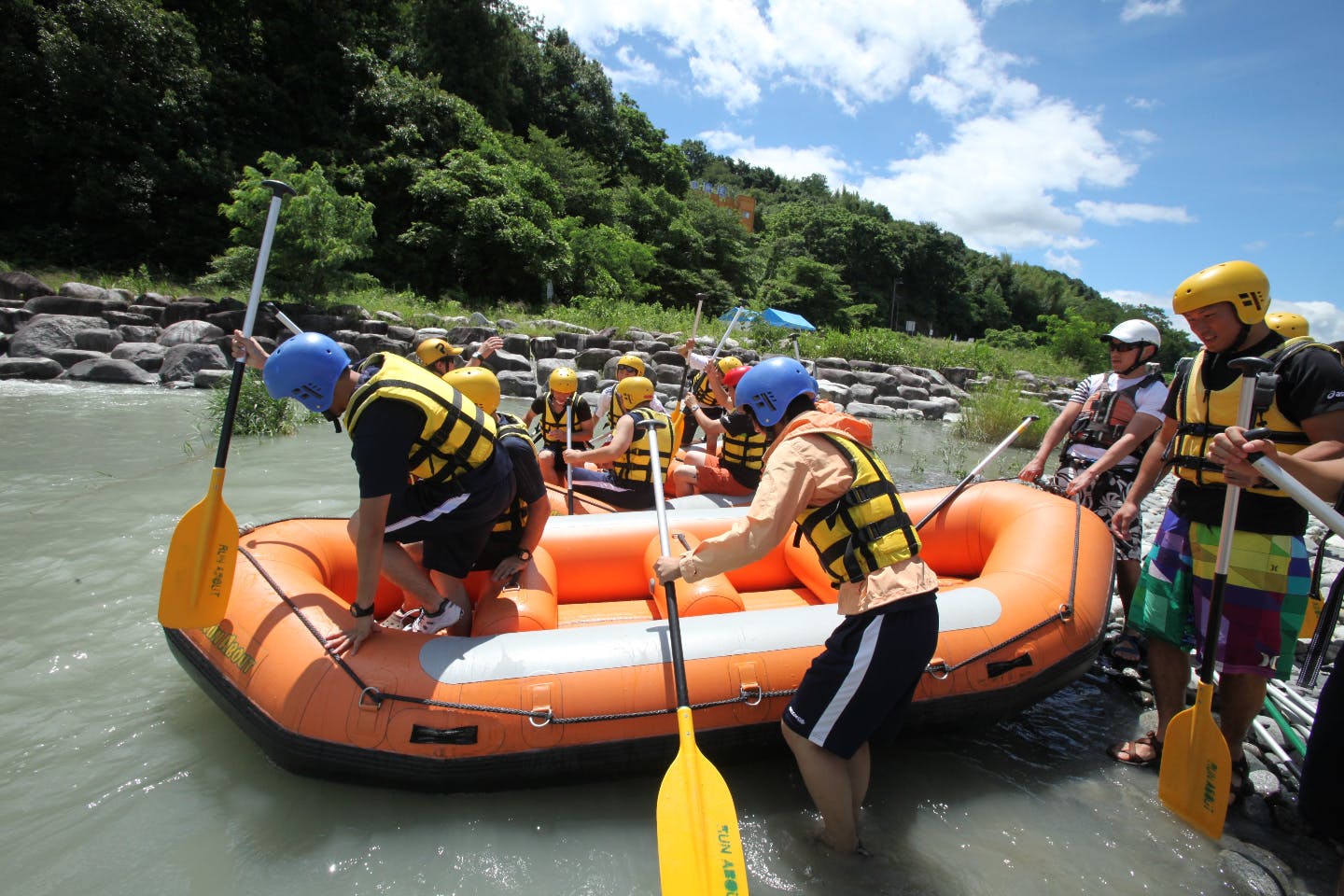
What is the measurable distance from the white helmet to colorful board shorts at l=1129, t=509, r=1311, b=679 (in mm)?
1189

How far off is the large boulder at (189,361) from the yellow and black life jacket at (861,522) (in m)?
13.1

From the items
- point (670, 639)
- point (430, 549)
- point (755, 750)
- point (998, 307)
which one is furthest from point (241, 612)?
point (998, 307)

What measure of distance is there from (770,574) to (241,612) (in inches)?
103

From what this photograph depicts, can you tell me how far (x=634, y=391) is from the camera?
523cm

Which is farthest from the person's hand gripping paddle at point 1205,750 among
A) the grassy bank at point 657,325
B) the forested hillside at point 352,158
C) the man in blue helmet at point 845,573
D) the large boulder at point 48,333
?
the large boulder at point 48,333

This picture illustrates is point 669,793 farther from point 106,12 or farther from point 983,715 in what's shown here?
point 106,12

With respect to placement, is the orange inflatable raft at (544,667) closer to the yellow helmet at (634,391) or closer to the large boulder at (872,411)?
the yellow helmet at (634,391)

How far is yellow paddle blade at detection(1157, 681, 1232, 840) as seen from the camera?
2.32 m

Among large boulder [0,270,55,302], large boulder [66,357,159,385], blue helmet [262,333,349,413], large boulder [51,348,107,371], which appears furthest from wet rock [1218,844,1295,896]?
large boulder [0,270,55,302]

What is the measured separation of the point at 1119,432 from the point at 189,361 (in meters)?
13.6

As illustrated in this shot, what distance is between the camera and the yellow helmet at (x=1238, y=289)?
2.21 meters

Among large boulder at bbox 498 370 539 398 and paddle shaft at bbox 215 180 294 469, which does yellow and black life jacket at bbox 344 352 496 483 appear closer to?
paddle shaft at bbox 215 180 294 469

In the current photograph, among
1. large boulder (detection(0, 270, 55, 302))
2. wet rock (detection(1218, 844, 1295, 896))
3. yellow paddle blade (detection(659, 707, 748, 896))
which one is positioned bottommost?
wet rock (detection(1218, 844, 1295, 896))

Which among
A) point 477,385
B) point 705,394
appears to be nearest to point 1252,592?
point 477,385
